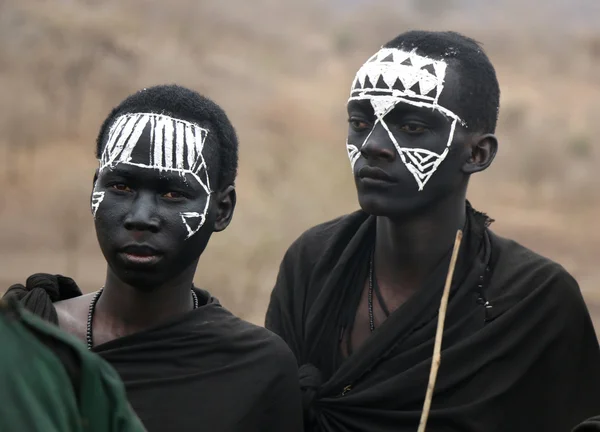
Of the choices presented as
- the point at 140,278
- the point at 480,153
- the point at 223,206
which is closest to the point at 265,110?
the point at 480,153

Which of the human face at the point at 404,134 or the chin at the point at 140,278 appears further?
the human face at the point at 404,134

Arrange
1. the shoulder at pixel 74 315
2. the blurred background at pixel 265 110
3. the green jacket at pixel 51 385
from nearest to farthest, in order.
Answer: the green jacket at pixel 51 385 → the shoulder at pixel 74 315 → the blurred background at pixel 265 110

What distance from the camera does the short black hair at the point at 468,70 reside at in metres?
4.86

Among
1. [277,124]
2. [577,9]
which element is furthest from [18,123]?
[577,9]

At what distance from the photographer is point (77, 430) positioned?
2.29 metres

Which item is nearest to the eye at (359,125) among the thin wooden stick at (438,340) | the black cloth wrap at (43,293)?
the thin wooden stick at (438,340)

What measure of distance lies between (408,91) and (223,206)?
94 cm

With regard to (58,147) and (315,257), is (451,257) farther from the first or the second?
(58,147)

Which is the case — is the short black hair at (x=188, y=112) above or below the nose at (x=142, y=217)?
above

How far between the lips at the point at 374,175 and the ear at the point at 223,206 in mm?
626

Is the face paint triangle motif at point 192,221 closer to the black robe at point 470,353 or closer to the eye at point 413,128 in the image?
the black robe at point 470,353

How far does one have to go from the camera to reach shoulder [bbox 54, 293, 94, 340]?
401cm

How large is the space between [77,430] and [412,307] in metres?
2.57

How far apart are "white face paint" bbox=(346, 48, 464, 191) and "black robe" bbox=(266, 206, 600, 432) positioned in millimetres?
336
